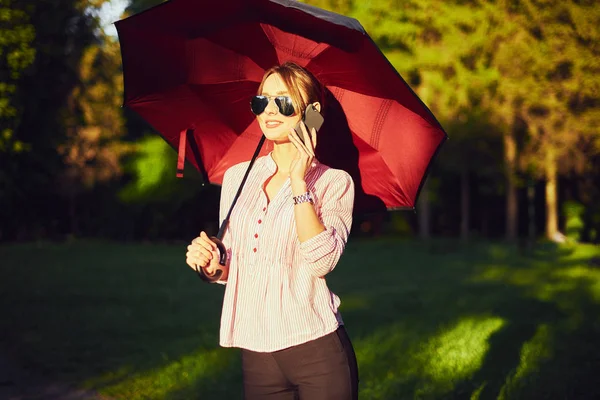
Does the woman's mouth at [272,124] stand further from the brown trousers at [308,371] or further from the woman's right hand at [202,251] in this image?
the brown trousers at [308,371]

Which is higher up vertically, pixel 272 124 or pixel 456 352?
pixel 272 124

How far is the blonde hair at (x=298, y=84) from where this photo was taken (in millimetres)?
3254

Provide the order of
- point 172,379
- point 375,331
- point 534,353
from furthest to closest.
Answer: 1. point 375,331
2. point 534,353
3. point 172,379

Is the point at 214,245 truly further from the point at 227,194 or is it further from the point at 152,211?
the point at 152,211

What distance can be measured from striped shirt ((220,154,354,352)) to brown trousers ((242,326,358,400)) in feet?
0.17

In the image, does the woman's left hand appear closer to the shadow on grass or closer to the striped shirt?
the striped shirt

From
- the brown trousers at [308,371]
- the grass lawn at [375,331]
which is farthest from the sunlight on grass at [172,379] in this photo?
the brown trousers at [308,371]

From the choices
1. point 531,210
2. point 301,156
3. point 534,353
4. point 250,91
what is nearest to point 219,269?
point 301,156

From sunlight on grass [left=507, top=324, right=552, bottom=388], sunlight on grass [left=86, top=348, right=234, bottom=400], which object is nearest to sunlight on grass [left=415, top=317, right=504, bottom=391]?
sunlight on grass [left=507, top=324, right=552, bottom=388]

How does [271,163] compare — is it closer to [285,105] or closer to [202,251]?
[285,105]

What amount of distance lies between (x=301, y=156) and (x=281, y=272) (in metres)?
0.46

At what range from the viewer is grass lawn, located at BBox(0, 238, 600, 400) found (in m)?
7.38

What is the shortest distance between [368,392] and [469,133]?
95.9 ft

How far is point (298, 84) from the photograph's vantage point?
3273 millimetres
